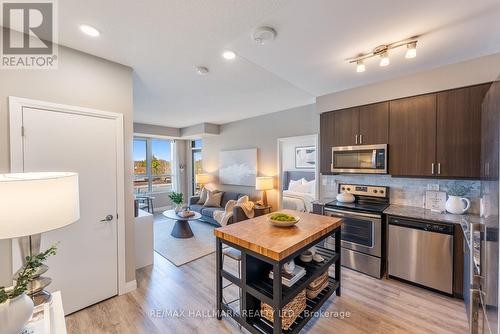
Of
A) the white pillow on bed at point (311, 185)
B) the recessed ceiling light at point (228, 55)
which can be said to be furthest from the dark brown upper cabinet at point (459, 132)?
the recessed ceiling light at point (228, 55)

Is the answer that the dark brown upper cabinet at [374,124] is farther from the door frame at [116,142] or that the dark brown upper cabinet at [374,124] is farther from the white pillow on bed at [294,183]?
the door frame at [116,142]

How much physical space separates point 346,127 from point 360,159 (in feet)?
1.80

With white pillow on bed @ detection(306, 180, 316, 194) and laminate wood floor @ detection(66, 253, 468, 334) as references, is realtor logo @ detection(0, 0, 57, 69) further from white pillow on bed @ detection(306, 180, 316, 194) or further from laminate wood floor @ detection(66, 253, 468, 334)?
white pillow on bed @ detection(306, 180, 316, 194)

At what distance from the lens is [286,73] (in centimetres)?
271

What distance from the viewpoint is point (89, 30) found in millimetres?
1827

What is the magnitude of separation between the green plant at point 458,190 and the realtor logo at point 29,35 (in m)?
4.35

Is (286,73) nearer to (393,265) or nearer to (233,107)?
(233,107)

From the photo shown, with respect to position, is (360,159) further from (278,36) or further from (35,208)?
(35,208)

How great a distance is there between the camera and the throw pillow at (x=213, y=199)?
5.52 m

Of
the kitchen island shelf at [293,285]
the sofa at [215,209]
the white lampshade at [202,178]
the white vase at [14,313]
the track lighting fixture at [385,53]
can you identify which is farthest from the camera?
the white lampshade at [202,178]

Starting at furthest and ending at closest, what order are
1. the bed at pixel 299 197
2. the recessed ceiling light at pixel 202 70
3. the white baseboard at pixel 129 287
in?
1. the bed at pixel 299 197
2. the recessed ceiling light at pixel 202 70
3. the white baseboard at pixel 129 287

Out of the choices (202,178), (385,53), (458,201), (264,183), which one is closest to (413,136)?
(458,201)

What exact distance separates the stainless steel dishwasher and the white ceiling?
6.23 feet

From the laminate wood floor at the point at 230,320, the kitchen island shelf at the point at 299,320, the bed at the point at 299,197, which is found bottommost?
the laminate wood floor at the point at 230,320
